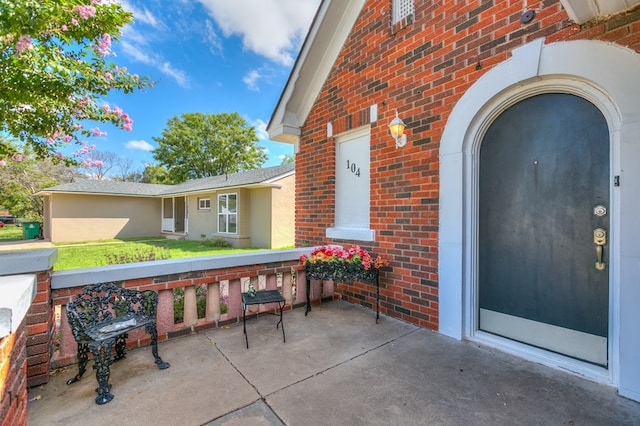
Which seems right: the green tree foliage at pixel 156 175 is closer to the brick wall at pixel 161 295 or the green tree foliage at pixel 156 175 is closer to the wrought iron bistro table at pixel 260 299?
the brick wall at pixel 161 295

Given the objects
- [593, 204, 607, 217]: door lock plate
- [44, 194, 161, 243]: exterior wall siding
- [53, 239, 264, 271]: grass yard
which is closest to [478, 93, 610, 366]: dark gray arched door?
[593, 204, 607, 217]: door lock plate

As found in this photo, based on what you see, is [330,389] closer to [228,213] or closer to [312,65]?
[312,65]

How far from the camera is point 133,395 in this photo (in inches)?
87.9

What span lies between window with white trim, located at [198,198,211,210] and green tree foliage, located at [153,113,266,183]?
54.7 ft

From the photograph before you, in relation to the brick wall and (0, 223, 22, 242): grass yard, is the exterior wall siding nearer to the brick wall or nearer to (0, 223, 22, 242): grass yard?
(0, 223, 22, 242): grass yard

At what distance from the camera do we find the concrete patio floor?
1.99 m

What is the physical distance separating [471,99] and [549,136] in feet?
2.76

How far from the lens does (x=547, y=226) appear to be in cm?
278

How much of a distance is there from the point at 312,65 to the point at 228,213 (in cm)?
1026

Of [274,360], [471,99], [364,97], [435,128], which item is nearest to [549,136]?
[471,99]

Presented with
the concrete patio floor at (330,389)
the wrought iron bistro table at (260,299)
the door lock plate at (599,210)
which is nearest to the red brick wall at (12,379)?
the concrete patio floor at (330,389)

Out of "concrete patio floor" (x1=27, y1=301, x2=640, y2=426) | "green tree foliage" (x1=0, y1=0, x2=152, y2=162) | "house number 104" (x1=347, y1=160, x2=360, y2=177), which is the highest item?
"green tree foliage" (x1=0, y1=0, x2=152, y2=162)

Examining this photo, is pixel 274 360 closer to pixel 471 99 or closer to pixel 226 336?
pixel 226 336

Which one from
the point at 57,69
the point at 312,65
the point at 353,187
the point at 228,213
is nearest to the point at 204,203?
the point at 228,213
